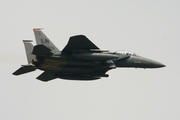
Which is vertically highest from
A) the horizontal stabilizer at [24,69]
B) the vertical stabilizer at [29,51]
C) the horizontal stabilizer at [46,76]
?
the vertical stabilizer at [29,51]

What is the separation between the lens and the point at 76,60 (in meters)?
36.7

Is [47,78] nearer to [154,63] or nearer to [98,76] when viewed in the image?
[98,76]

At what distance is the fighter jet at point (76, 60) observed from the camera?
3581cm

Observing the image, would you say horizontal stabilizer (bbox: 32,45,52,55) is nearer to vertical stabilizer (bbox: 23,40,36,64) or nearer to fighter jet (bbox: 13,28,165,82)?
fighter jet (bbox: 13,28,165,82)

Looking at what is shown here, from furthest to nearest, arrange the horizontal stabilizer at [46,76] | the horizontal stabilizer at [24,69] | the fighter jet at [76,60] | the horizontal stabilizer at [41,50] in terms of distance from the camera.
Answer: the horizontal stabilizer at [46,76]
the horizontal stabilizer at [24,69]
the fighter jet at [76,60]
the horizontal stabilizer at [41,50]

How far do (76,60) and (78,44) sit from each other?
1596 mm

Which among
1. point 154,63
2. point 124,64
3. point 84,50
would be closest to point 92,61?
point 84,50

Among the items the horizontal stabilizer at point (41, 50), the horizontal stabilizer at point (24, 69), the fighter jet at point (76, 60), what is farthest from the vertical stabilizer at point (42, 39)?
the horizontal stabilizer at point (41, 50)

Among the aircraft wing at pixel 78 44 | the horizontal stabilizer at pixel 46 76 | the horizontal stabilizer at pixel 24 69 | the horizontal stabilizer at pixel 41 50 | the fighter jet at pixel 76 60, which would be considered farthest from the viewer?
the horizontal stabilizer at pixel 46 76

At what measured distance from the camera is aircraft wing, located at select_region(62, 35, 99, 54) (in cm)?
3503

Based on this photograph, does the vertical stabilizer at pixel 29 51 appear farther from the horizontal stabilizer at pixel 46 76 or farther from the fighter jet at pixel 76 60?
the horizontal stabilizer at pixel 46 76

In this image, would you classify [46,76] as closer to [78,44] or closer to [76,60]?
[76,60]

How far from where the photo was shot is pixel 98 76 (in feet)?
129

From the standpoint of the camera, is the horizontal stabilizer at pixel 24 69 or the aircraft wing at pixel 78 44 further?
the horizontal stabilizer at pixel 24 69
